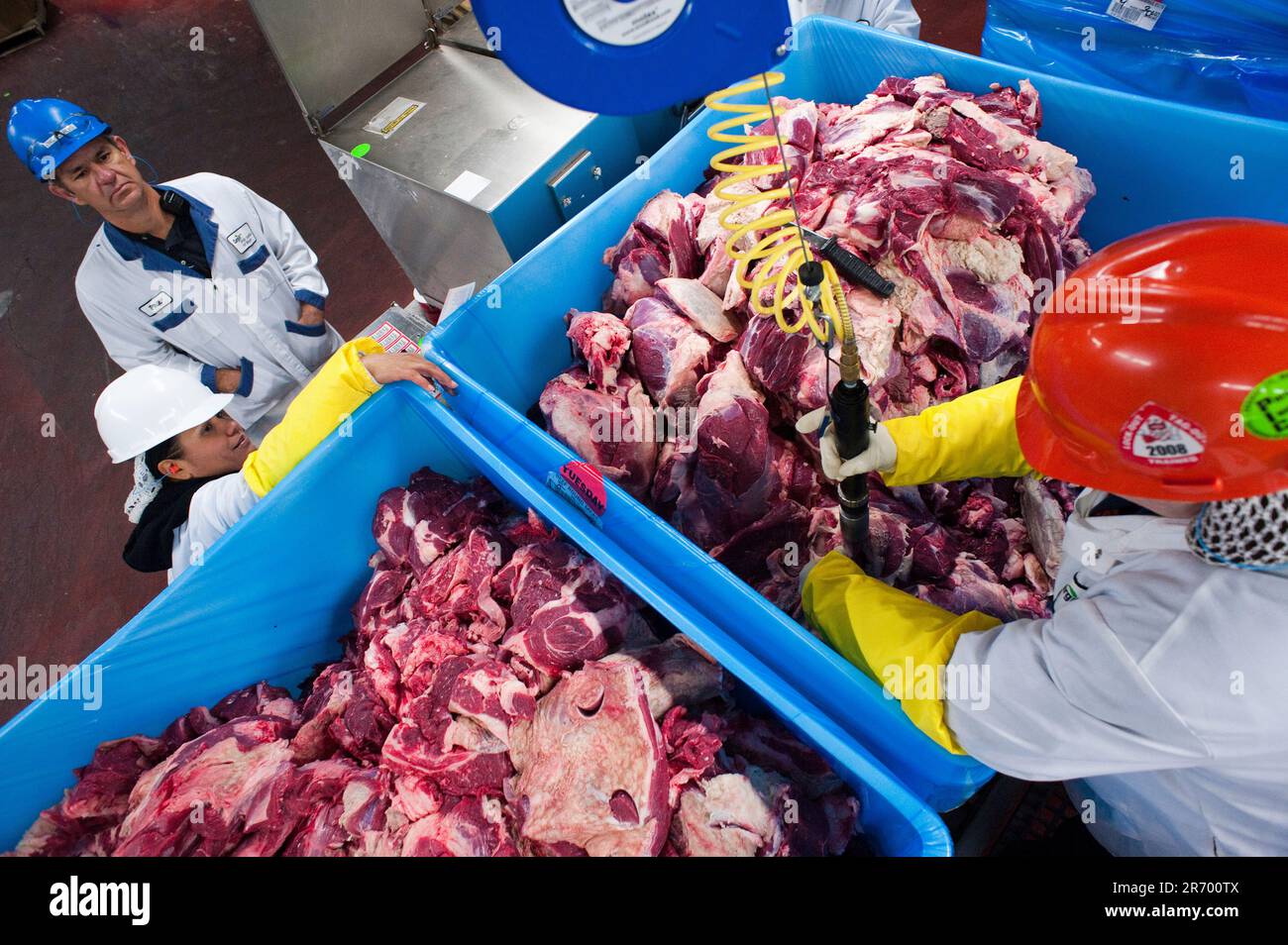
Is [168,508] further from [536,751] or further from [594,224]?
[594,224]

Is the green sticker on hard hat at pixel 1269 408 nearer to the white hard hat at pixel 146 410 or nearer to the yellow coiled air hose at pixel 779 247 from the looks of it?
the yellow coiled air hose at pixel 779 247

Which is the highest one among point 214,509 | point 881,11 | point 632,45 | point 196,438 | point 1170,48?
point 632,45

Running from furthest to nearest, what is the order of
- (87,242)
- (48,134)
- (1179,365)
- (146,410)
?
(87,242) → (48,134) → (146,410) → (1179,365)

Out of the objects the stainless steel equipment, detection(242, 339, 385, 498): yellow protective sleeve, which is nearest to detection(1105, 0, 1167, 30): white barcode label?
the stainless steel equipment

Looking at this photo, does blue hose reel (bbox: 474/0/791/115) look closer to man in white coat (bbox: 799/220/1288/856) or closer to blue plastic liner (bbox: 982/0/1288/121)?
man in white coat (bbox: 799/220/1288/856)

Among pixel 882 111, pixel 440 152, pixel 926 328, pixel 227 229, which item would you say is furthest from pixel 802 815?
pixel 227 229

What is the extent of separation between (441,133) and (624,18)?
210 cm

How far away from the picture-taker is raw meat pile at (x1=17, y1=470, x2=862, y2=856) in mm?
1767

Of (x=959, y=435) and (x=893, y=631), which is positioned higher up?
(x=959, y=435)

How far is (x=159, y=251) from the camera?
290 centimetres

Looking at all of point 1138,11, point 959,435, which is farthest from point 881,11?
point 959,435

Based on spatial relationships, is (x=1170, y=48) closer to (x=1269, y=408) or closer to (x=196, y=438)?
(x=1269, y=408)

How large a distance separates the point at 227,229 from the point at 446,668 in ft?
7.04
